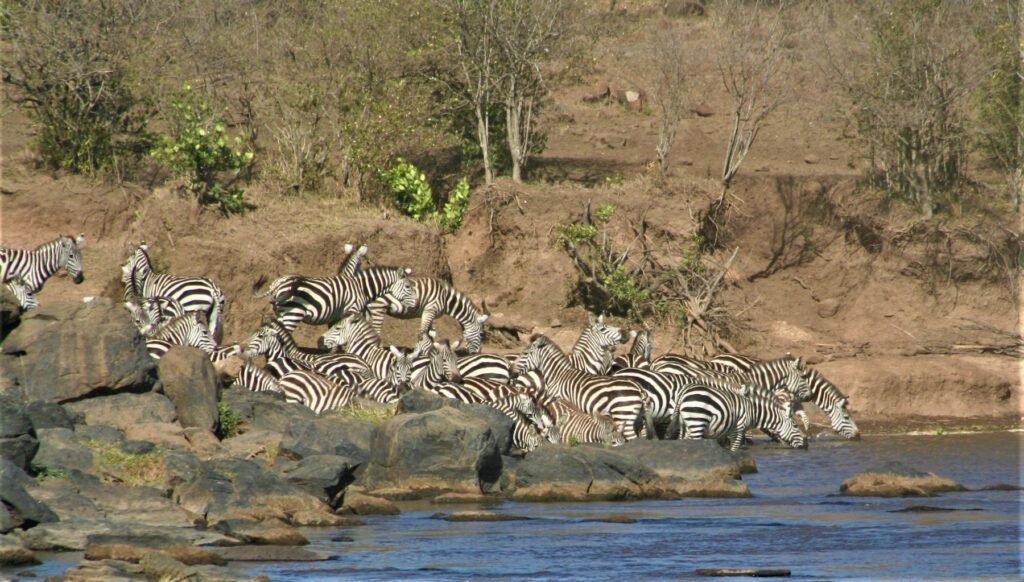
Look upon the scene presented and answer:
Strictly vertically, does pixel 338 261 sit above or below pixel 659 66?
below

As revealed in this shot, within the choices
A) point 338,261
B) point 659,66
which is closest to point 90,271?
point 338,261

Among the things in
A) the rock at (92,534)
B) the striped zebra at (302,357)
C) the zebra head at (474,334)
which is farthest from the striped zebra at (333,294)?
the rock at (92,534)

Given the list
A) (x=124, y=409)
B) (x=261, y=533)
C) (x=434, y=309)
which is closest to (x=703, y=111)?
(x=434, y=309)

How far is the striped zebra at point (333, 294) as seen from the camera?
77.1ft

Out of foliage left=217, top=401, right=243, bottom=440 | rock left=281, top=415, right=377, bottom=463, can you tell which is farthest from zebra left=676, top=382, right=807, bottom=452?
foliage left=217, top=401, right=243, bottom=440

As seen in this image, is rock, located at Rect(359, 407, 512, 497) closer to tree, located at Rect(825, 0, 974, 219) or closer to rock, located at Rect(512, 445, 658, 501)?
rock, located at Rect(512, 445, 658, 501)

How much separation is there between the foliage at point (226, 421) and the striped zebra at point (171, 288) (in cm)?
585

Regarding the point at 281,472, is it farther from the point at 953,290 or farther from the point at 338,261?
the point at 953,290

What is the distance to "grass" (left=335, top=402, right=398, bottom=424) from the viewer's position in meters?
18.2

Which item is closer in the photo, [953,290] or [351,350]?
[351,350]

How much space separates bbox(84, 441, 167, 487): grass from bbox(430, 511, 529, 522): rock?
2.64 m

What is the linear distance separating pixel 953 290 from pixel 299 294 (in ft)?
38.3

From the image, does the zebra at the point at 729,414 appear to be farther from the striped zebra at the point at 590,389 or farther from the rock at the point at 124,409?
the rock at the point at 124,409

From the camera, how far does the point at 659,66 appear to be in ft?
96.1
